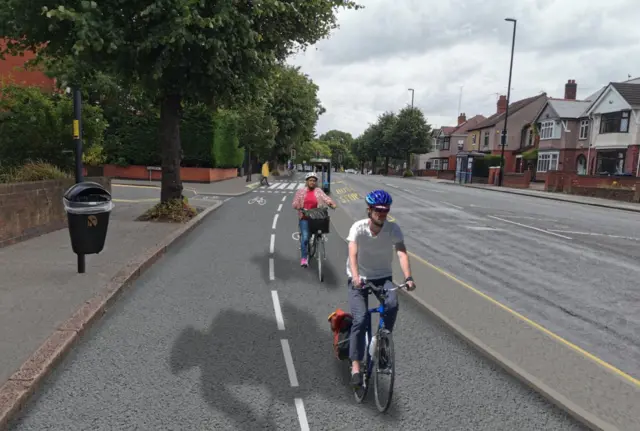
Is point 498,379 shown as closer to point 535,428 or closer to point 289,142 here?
point 535,428

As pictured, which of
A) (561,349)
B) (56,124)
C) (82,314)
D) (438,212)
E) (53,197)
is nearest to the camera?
(561,349)

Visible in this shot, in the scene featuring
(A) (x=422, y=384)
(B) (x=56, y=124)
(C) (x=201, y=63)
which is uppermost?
(C) (x=201, y=63)

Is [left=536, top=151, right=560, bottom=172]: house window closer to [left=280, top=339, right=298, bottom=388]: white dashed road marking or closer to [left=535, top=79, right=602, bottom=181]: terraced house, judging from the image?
[left=535, top=79, right=602, bottom=181]: terraced house

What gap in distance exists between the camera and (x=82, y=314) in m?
5.49

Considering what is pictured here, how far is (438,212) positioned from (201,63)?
12137mm

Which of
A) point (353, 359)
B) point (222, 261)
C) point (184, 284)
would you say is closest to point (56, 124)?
point (222, 261)

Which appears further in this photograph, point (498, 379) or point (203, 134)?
point (203, 134)

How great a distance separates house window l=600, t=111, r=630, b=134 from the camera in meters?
38.9

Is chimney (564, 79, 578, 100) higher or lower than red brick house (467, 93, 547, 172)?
higher

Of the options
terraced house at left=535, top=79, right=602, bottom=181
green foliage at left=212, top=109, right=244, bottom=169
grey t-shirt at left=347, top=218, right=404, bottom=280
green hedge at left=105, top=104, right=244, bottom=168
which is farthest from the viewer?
terraced house at left=535, top=79, right=602, bottom=181

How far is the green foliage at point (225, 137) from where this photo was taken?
31.8 meters

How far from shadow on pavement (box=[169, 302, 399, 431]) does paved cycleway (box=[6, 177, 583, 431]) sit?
1 centimetres

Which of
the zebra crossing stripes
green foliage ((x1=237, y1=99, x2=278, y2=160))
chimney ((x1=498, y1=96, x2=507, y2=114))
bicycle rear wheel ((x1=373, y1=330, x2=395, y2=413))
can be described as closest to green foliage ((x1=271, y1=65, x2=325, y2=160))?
green foliage ((x1=237, y1=99, x2=278, y2=160))

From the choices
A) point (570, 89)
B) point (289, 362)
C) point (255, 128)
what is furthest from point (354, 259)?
point (570, 89)
